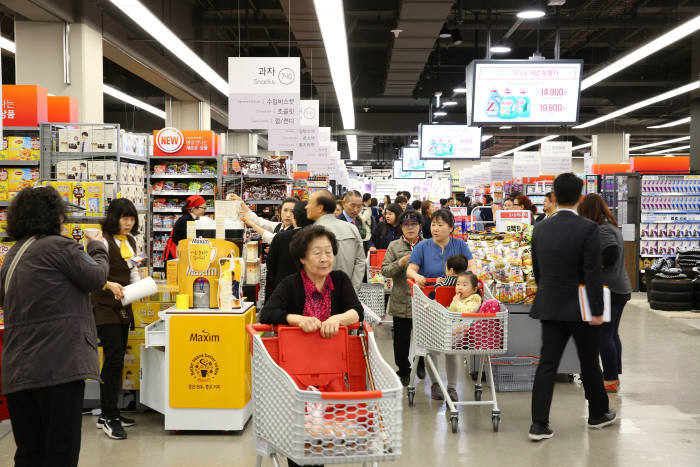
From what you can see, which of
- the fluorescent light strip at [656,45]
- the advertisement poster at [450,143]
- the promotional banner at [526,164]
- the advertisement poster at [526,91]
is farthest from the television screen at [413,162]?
the advertisement poster at [526,91]

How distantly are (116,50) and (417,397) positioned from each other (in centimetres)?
934

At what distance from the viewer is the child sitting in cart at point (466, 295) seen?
5.43 m

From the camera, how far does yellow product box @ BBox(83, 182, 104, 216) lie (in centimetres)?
705

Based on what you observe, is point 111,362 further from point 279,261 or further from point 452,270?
point 452,270

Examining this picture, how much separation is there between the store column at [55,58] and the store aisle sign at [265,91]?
114 inches

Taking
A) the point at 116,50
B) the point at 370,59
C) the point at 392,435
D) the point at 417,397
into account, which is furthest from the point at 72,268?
the point at 370,59

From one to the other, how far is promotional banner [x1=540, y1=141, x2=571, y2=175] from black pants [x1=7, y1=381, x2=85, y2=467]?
19357 millimetres

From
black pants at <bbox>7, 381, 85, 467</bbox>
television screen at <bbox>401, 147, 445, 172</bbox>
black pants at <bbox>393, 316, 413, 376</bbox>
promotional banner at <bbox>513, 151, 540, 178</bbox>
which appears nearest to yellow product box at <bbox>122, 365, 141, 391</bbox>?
black pants at <bbox>393, 316, 413, 376</bbox>

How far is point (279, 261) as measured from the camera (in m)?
5.12

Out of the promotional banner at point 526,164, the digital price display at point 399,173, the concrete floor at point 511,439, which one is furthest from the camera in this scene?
the digital price display at point 399,173

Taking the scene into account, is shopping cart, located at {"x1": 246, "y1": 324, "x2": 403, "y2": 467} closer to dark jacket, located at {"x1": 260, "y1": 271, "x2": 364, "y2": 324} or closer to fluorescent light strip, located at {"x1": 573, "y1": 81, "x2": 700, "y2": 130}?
dark jacket, located at {"x1": 260, "y1": 271, "x2": 364, "y2": 324}

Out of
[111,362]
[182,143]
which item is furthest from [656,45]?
[111,362]

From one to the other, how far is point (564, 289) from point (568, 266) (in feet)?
0.53

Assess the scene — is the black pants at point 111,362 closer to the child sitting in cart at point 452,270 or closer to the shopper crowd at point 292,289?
the shopper crowd at point 292,289
